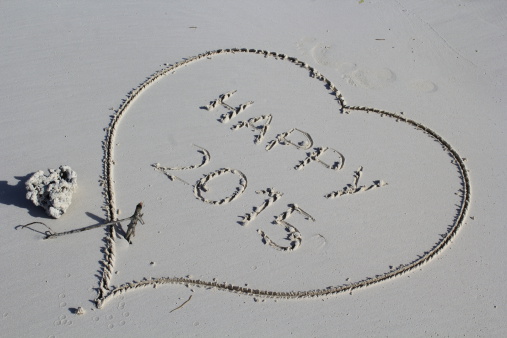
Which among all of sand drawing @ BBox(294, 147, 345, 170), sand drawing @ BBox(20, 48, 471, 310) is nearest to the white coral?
sand drawing @ BBox(20, 48, 471, 310)

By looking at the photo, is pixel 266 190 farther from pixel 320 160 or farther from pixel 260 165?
pixel 320 160

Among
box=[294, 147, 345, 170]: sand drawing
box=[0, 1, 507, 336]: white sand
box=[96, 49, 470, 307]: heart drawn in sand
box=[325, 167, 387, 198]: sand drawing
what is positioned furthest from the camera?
box=[294, 147, 345, 170]: sand drawing

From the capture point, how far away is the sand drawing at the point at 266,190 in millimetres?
5023

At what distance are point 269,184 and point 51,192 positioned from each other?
217 centimetres

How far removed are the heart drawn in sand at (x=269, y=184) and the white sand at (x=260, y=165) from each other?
19 mm

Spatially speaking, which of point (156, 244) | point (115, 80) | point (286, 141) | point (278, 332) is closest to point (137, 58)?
point (115, 80)

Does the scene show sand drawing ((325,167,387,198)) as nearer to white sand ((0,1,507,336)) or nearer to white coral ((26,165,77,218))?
white sand ((0,1,507,336))

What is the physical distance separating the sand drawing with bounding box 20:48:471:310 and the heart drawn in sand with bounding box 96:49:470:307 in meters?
0.01

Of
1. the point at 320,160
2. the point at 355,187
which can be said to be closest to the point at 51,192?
the point at 320,160

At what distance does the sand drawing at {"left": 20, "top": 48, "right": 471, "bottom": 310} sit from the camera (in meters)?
5.02

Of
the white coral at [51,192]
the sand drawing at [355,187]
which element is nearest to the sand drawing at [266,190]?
the sand drawing at [355,187]

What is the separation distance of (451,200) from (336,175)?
4.07ft

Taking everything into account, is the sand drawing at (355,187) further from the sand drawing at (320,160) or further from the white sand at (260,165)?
the sand drawing at (320,160)

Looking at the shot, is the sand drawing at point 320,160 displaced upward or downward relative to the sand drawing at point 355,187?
upward
